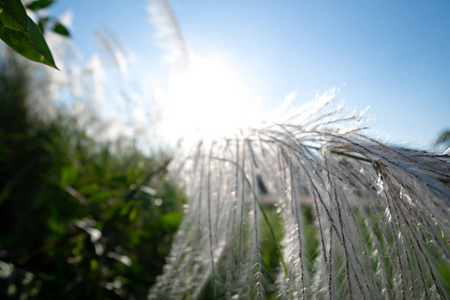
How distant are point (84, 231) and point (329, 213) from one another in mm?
1134

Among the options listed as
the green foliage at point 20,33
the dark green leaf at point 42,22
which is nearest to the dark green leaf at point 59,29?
the dark green leaf at point 42,22

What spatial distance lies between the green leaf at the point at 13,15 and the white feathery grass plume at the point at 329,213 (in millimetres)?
410

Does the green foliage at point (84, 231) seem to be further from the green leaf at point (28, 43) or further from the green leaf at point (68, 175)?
the green leaf at point (28, 43)

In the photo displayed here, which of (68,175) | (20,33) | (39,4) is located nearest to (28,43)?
(20,33)

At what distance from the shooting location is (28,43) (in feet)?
1.24

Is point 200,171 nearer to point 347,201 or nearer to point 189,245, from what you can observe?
point 189,245

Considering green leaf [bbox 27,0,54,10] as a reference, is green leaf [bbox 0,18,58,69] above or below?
below

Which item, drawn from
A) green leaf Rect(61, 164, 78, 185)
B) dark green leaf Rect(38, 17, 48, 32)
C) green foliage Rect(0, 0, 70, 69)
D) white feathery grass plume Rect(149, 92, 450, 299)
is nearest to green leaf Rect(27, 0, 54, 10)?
dark green leaf Rect(38, 17, 48, 32)

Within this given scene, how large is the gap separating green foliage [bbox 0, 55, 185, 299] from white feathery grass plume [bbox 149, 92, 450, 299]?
0.32 m

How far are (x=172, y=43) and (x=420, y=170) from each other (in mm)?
1526

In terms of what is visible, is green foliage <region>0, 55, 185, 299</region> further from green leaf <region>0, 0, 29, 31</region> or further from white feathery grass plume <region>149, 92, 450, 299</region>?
green leaf <region>0, 0, 29, 31</region>

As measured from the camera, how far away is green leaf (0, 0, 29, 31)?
1.15ft

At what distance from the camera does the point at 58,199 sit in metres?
1.10

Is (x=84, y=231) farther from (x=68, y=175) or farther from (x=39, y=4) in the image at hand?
(x=39, y=4)
